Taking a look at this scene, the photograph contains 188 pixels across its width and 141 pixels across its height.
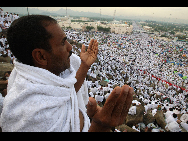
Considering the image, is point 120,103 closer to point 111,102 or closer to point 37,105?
point 111,102

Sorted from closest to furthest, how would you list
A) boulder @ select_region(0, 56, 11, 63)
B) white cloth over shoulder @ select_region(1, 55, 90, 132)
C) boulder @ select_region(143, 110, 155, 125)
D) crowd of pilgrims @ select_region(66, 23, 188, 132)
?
white cloth over shoulder @ select_region(1, 55, 90, 132) < boulder @ select_region(143, 110, 155, 125) < crowd of pilgrims @ select_region(66, 23, 188, 132) < boulder @ select_region(0, 56, 11, 63)

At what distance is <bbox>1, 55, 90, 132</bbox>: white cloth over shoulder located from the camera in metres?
0.60

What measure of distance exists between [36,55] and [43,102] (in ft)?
0.91

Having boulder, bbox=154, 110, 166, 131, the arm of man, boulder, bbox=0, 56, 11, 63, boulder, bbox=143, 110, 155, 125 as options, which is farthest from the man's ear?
boulder, bbox=0, 56, 11, 63

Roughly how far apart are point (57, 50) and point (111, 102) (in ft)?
1.53

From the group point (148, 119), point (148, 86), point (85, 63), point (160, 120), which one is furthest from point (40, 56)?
point (148, 86)

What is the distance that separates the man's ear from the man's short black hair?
0.02 metres

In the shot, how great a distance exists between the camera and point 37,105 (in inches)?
23.7

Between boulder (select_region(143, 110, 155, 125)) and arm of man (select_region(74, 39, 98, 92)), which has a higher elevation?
arm of man (select_region(74, 39, 98, 92))

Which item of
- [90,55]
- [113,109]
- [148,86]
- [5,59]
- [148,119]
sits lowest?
[148,86]

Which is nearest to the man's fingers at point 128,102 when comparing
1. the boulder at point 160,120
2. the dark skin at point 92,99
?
the dark skin at point 92,99

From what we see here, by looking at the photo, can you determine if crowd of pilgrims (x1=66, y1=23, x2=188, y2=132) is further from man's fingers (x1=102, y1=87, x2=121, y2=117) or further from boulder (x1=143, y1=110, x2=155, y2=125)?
man's fingers (x1=102, y1=87, x2=121, y2=117)
